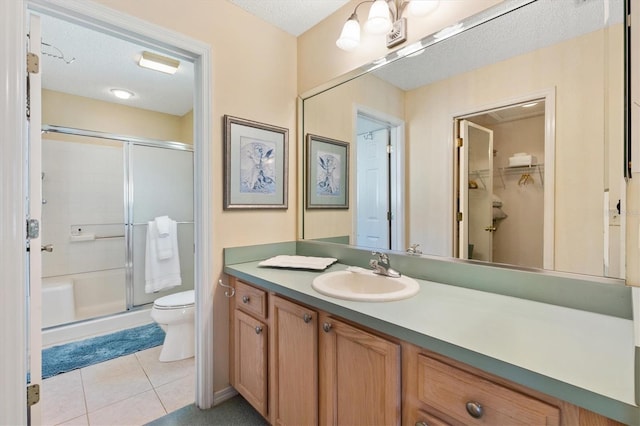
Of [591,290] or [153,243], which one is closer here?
[591,290]

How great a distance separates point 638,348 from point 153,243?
3.52 metres

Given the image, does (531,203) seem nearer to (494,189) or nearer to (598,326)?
(494,189)

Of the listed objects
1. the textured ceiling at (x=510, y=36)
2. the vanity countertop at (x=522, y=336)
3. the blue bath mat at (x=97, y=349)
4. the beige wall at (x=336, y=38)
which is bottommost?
the blue bath mat at (x=97, y=349)

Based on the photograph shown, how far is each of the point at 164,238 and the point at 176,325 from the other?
1.26 meters

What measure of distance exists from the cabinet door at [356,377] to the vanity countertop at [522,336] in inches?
2.8

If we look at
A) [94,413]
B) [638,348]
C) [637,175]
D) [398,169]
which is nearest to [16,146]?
[94,413]

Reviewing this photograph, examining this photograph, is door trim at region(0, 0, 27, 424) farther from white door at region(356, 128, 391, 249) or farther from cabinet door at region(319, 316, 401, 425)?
white door at region(356, 128, 391, 249)

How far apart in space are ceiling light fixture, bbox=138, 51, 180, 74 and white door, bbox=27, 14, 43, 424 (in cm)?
106

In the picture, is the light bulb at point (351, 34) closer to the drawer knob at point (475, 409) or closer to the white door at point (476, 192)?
the white door at point (476, 192)

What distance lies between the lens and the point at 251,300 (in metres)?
1.51

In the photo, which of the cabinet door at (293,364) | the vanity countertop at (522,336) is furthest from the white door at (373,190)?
the cabinet door at (293,364)

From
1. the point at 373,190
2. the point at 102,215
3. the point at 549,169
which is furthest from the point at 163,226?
the point at 549,169

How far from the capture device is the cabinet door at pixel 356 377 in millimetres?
878

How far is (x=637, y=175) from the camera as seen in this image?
2.25 feet
